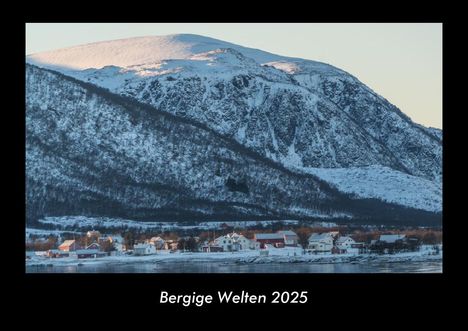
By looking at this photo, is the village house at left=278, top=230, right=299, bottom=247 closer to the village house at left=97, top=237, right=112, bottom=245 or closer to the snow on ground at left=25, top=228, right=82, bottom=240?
the village house at left=97, top=237, right=112, bottom=245

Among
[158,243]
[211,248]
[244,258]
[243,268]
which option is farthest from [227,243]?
[243,268]

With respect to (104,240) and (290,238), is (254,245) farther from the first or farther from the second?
(104,240)

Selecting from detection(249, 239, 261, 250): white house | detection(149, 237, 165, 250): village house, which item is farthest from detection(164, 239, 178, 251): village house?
detection(249, 239, 261, 250): white house

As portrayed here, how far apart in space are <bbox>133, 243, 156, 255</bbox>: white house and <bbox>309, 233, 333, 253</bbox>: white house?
1315 centimetres

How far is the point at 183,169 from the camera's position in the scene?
19225cm

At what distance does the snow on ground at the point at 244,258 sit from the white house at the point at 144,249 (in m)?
1.48

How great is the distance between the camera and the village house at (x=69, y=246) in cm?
12366

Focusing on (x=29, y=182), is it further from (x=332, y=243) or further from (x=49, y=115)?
(x=332, y=243)

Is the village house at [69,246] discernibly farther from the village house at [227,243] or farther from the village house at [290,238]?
the village house at [290,238]

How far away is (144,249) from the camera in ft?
397

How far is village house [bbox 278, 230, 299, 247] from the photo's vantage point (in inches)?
5129

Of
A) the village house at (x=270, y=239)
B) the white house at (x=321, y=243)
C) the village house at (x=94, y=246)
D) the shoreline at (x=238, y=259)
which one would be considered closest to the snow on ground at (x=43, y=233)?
the village house at (x=94, y=246)
